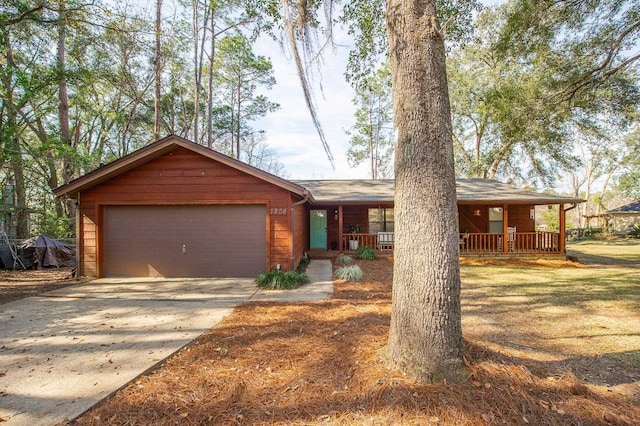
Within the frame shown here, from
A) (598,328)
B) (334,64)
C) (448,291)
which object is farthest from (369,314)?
(334,64)

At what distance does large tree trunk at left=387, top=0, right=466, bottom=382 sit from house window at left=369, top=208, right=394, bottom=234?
10.9 m

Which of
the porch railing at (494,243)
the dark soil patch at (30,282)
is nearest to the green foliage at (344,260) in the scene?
the porch railing at (494,243)

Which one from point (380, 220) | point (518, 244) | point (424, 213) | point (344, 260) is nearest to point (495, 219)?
point (518, 244)

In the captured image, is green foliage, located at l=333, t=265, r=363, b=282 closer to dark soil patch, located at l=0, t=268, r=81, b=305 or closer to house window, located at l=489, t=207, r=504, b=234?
dark soil patch, located at l=0, t=268, r=81, b=305

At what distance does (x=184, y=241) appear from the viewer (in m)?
7.99

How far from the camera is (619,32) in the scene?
814cm

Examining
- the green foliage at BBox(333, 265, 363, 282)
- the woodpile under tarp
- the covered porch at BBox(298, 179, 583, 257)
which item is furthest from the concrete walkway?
the covered porch at BBox(298, 179, 583, 257)

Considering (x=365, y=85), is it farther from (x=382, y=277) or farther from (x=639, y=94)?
(x=639, y=94)

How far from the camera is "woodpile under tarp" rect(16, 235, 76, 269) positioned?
382 inches

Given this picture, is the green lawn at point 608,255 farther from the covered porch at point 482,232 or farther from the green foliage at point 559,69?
the green foliage at point 559,69

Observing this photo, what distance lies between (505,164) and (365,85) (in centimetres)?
2006

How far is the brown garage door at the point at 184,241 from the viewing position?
26.0 feet

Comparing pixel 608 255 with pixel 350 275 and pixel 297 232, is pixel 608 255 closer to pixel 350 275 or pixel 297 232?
pixel 350 275

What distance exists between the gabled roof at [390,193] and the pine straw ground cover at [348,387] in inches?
286
